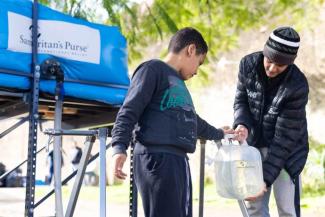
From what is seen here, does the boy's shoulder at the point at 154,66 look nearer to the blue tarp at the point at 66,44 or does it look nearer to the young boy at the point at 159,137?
the young boy at the point at 159,137

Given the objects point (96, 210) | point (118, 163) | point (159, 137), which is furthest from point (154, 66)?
point (96, 210)

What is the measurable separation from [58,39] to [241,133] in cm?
140

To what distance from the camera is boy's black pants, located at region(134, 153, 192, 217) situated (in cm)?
356

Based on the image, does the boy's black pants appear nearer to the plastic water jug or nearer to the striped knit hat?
the plastic water jug

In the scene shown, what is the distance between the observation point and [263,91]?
4559mm

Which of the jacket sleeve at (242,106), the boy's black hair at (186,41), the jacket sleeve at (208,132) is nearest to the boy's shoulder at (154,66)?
the boy's black hair at (186,41)

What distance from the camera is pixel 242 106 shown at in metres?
4.71

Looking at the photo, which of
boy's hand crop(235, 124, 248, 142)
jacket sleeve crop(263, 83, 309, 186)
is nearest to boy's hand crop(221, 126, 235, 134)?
boy's hand crop(235, 124, 248, 142)

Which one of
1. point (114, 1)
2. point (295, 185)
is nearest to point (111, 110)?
point (295, 185)

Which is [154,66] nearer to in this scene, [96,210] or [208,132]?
[208,132]

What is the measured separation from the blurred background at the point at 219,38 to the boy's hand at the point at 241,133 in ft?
1.34

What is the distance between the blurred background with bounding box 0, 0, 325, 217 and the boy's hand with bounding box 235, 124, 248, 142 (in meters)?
0.41

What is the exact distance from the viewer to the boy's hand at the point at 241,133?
4.37 meters

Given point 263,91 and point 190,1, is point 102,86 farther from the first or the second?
point 190,1
